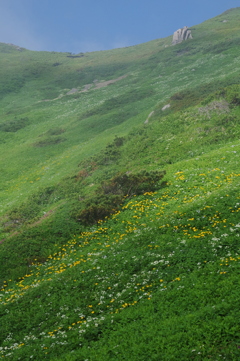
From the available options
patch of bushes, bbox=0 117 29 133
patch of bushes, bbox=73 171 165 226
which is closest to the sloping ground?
patch of bushes, bbox=73 171 165 226

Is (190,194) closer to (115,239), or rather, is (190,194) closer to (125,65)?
(115,239)

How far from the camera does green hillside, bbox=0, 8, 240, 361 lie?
37.1ft

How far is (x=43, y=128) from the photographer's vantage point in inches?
2586

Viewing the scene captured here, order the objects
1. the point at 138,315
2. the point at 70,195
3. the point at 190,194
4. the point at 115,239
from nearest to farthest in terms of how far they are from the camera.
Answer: the point at 138,315, the point at 115,239, the point at 190,194, the point at 70,195

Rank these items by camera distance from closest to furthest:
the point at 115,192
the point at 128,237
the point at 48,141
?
the point at 128,237 → the point at 115,192 → the point at 48,141

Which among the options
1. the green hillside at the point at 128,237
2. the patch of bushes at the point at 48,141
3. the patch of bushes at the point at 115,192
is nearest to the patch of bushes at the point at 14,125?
the green hillside at the point at 128,237

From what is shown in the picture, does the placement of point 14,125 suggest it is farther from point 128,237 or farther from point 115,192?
point 128,237

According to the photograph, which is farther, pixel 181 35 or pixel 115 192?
pixel 181 35

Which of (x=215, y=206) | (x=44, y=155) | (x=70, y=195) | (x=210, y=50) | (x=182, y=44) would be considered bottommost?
(x=215, y=206)

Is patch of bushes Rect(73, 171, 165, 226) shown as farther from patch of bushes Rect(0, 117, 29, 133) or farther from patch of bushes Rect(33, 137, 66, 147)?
patch of bushes Rect(0, 117, 29, 133)

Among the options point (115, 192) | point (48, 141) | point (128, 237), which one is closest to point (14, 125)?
point (48, 141)

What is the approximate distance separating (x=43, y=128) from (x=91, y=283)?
54.9m

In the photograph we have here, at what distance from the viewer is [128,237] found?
19.7m

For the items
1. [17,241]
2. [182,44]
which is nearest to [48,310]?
[17,241]
